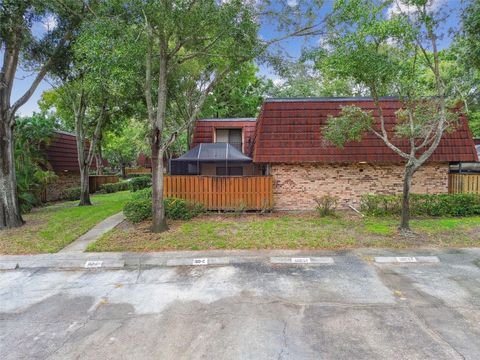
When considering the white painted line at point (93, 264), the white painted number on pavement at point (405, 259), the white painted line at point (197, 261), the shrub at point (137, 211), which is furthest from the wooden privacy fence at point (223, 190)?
the white painted number on pavement at point (405, 259)

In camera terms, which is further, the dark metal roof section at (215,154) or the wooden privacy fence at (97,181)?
the wooden privacy fence at (97,181)

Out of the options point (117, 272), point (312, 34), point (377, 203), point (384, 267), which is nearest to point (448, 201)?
point (377, 203)

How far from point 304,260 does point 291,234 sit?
1.89 m

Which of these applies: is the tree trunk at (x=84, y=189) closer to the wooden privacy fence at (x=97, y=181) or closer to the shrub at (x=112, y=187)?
the shrub at (x=112, y=187)

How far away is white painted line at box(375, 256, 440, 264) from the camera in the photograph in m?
6.53

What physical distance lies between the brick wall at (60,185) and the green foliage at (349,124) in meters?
16.5

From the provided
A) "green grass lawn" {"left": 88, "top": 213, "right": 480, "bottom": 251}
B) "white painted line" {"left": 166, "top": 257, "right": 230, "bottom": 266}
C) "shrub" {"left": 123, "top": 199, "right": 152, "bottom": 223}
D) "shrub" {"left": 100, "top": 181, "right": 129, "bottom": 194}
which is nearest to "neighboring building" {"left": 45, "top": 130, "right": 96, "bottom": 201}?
"shrub" {"left": 100, "top": 181, "right": 129, "bottom": 194}

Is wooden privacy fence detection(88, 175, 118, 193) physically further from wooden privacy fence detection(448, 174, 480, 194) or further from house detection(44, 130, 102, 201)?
wooden privacy fence detection(448, 174, 480, 194)

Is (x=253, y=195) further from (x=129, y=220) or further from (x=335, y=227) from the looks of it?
(x=129, y=220)

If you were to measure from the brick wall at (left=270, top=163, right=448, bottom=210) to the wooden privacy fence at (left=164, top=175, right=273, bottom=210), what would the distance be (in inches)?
28.6

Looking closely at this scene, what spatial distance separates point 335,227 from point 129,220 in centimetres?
717

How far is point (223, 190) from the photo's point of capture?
12086mm

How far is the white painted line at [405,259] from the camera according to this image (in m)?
6.53

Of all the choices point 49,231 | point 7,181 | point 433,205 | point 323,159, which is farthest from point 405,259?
point 7,181
